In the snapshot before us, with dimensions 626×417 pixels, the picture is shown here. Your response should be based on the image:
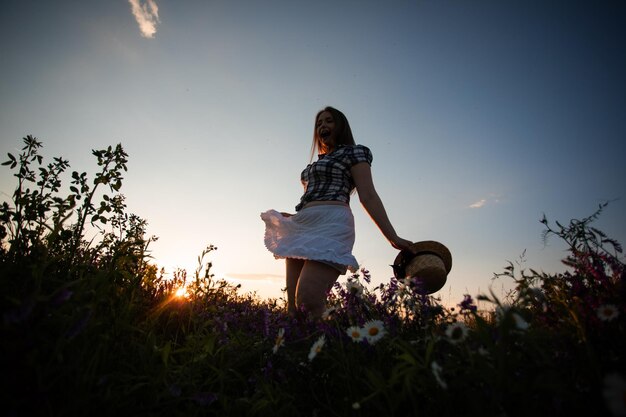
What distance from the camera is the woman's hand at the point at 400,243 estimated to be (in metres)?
2.87

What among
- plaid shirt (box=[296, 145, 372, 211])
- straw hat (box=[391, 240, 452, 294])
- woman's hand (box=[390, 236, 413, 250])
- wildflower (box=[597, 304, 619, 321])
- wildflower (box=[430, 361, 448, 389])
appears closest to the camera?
wildflower (box=[430, 361, 448, 389])

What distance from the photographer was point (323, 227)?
2990 mm

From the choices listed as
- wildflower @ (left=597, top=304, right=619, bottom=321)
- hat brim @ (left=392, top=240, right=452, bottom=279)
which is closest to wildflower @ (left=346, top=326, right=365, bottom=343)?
wildflower @ (left=597, top=304, right=619, bottom=321)

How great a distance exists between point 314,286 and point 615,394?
6.86 feet

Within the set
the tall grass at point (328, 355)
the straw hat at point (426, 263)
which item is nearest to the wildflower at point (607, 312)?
the tall grass at point (328, 355)

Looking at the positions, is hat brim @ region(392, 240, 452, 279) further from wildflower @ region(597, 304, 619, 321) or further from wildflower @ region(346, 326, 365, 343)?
wildflower @ region(597, 304, 619, 321)

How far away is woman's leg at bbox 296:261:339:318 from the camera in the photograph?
8.76 ft

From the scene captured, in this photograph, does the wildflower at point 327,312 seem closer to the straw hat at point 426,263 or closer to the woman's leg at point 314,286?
the woman's leg at point 314,286

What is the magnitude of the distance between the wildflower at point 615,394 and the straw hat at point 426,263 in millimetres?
1669

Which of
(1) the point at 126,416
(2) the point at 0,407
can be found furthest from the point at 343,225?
(2) the point at 0,407

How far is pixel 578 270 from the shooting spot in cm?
192

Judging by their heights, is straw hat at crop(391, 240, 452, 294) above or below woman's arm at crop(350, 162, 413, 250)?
below

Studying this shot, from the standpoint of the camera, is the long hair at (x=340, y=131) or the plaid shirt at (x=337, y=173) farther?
the long hair at (x=340, y=131)

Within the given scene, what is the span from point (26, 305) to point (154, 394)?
0.68m
